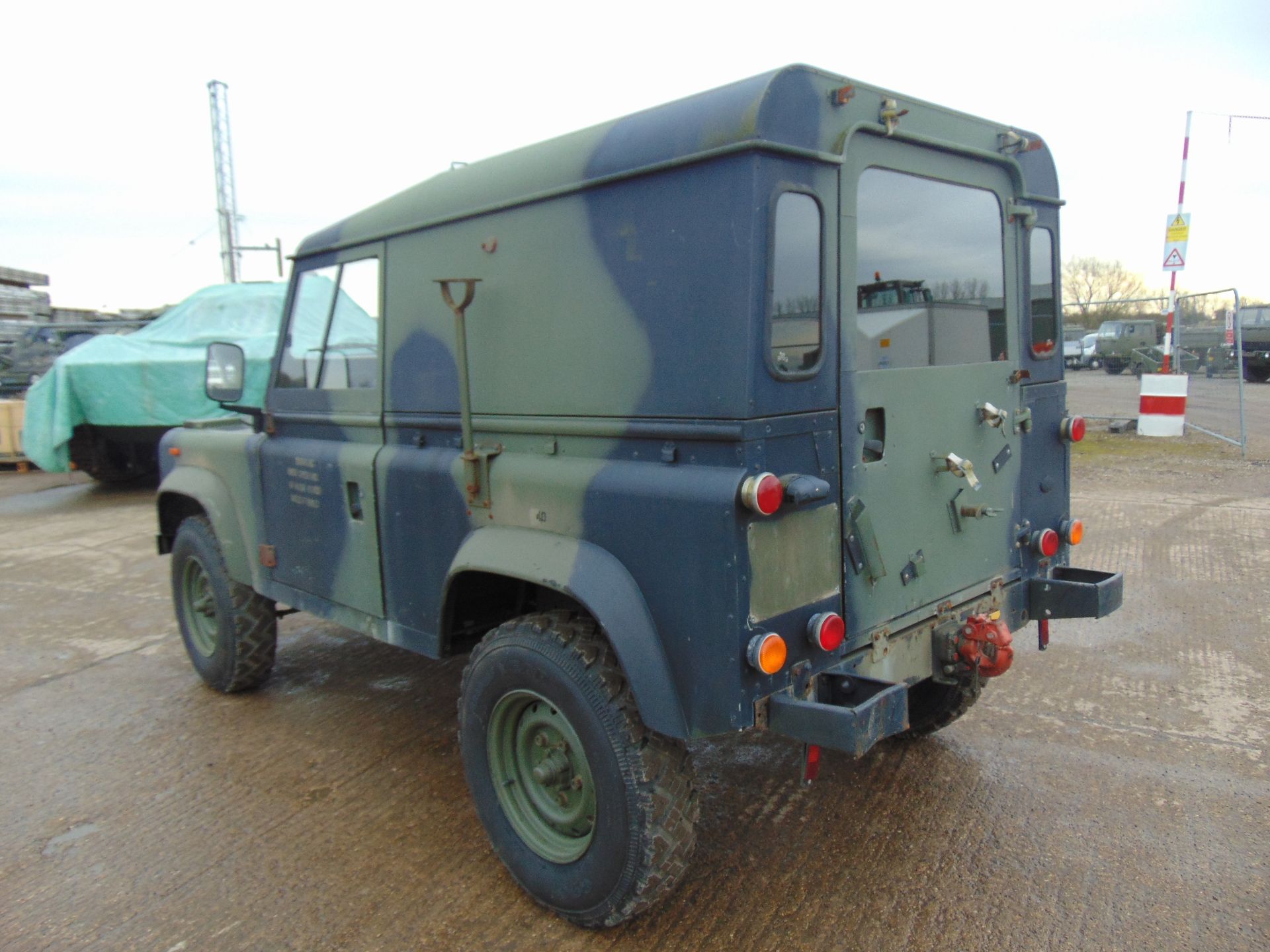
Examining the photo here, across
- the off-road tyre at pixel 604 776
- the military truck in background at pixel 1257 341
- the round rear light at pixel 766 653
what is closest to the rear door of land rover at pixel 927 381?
the round rear light at pixel 766 653

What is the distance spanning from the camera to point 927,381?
293 cm

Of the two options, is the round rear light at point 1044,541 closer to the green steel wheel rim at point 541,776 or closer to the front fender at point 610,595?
the front fender at point 610,595

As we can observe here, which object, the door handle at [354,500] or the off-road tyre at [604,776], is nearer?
the off-road tyre at [604,776]

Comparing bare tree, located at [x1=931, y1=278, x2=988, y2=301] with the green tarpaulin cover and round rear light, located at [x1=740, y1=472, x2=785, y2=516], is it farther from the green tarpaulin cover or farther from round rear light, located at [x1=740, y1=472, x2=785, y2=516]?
the green tarpaulin cover

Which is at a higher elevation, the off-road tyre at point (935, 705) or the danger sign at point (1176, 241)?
the danger sign at point (1176, 241)

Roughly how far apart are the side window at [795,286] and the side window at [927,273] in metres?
0.21

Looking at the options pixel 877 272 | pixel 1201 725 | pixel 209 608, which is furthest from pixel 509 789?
pixel 1201 725

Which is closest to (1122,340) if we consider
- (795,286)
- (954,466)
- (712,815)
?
(954,466)

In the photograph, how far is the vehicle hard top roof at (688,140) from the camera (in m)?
2.36

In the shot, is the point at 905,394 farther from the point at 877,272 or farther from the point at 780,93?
the point at 780,93

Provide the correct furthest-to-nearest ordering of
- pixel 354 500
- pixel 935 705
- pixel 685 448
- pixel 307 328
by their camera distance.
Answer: pixel 307 328
pixel 935 705
pixel 354 500
pixel 685 448

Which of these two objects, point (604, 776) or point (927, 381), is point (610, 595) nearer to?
point (604, 776)

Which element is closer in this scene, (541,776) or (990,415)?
(541,776)

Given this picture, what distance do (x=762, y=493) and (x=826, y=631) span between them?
50cm
